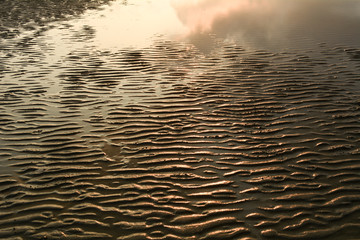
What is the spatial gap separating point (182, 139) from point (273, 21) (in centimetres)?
1410

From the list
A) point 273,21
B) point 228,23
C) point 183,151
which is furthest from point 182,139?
point 273,21

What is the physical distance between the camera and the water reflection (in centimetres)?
1502

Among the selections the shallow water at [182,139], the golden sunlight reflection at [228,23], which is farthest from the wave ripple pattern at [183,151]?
the golden sunlight reflection at [228,23]

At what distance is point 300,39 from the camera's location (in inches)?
580

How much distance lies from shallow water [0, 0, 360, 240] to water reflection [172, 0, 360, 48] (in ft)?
1.68

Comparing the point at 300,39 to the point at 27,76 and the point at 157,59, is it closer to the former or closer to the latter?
the point at 157,59

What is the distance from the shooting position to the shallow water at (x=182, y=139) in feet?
16.9

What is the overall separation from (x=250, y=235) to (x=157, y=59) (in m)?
9.30

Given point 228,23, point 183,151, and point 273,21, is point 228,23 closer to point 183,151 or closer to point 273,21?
point 273,21

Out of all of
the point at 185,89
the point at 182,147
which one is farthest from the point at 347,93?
the point at 182,147

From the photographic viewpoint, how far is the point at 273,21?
18.7 metres

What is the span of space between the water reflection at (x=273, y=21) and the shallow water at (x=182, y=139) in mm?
512

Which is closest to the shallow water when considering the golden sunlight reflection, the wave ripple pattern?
the wave ripple pattern

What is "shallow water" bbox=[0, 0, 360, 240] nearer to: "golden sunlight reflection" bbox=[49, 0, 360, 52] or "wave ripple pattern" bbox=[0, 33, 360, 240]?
"wave ripple pattern" bbox=[0, 33, 360, 240]
